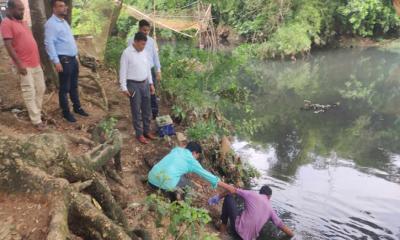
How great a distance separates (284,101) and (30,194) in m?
15.4

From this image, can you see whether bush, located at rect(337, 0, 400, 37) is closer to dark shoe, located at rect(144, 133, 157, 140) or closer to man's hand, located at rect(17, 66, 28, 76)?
dark shoe, located at rect(144, 133, 157, 140)

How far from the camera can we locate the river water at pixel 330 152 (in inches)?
295

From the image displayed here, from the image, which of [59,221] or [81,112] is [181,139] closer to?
[81,112]

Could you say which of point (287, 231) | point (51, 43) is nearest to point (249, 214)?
point (287, 231)

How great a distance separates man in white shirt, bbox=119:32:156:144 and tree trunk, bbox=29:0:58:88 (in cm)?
143

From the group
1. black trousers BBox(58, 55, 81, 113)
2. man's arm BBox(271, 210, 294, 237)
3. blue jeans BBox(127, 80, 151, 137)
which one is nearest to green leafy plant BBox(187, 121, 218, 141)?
blue jeans BBox(127, 80, 151, 137)

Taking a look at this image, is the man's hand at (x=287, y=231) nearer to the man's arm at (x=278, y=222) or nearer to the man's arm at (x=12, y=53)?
the man's arm at (x=278, y=222)

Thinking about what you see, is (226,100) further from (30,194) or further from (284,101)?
(284,101)

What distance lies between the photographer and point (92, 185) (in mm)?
3607

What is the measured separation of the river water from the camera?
7.49m

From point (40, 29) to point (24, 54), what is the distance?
154 cm

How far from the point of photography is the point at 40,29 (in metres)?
6.64

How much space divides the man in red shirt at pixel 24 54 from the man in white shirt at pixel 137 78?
1183 mm

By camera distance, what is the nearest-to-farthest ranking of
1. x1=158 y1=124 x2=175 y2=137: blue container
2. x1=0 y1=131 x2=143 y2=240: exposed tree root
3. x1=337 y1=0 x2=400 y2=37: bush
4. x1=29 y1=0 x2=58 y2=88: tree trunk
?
1. x1=0 y1=131 x2=143 y2=240: exposed tree root
2. x1=29 y1=0 x2=58 y2=88: tree trunk
3. x1=158 y1=124 x2=175 y2=137: blue container
4. x1=337 y1=0 x2=400 y2=37: bush
